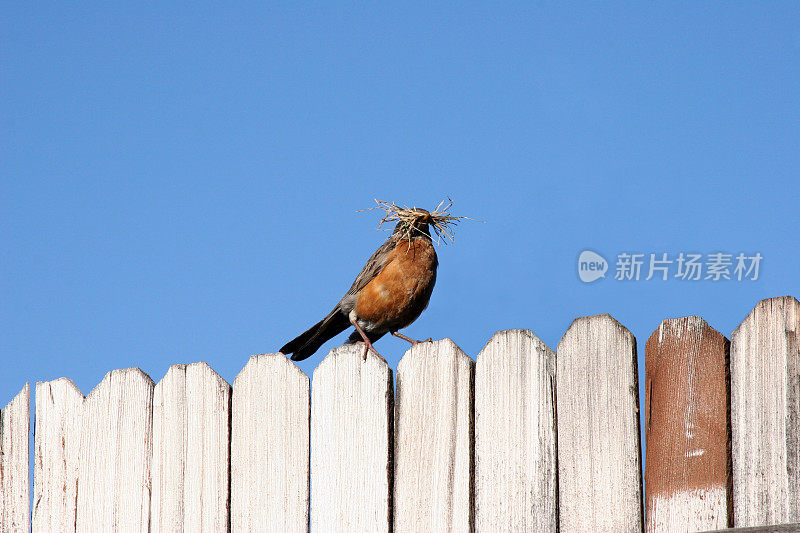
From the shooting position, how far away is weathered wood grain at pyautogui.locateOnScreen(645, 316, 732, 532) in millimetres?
2875

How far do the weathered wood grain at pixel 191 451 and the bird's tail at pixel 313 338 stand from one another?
70 centimetres

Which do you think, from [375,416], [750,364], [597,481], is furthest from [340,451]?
[750,364]

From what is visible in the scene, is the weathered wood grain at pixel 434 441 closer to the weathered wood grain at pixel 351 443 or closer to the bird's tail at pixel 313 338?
the weathered wood grain at pixel 351 443

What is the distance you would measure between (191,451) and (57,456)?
31.8 inches

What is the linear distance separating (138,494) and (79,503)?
347mm

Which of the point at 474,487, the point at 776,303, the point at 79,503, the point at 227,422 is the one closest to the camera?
the point at 776,303

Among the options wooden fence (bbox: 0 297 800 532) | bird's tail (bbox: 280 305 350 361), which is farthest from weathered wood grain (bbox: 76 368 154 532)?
bird's tail (bbox: 280 305 350 361)

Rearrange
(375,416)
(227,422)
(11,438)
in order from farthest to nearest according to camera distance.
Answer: (11,438)
(227,422)
(375,416)

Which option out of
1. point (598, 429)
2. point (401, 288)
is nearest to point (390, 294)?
point (401, 288)

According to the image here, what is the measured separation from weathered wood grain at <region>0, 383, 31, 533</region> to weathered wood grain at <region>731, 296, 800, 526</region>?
126 inches

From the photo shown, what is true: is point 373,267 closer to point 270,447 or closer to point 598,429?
point 270,447

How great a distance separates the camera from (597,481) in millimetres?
3010

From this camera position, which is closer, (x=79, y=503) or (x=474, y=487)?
(x=474, y=487)

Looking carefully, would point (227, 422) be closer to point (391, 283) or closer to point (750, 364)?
point (391, 283)
